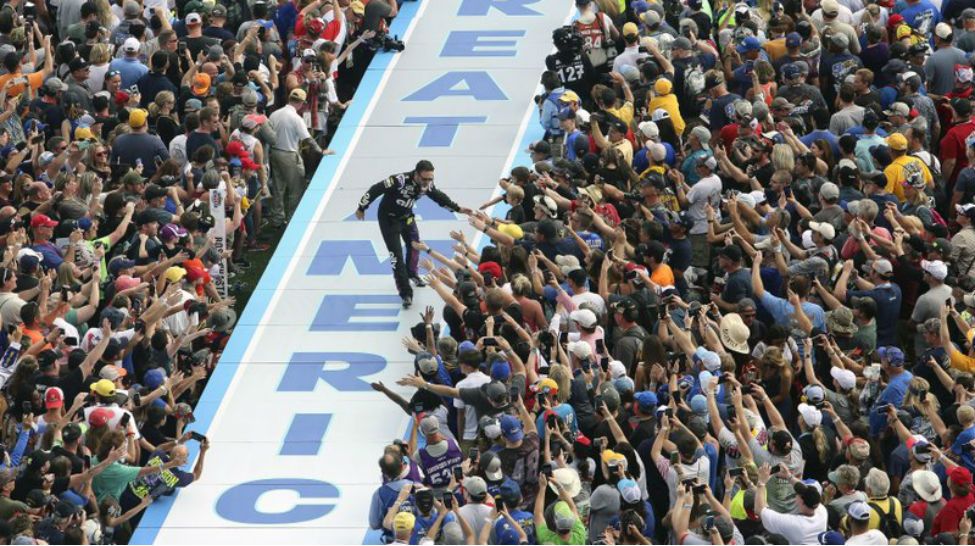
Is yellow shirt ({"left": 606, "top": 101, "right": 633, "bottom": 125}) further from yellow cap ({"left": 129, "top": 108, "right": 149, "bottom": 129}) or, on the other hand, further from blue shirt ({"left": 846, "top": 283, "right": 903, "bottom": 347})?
yellow cap ({"left": 129, "top": 108, "right": 149, "bottom": 129})

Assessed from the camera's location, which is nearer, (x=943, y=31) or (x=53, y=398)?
(x=53, y=398)

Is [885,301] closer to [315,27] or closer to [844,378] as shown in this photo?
[844,378]

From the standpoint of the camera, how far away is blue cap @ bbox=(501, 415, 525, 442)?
1911 cm

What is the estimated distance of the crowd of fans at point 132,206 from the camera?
19891 mm

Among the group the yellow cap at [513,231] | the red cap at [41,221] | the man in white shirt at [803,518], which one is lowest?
the red cap at [41,221]

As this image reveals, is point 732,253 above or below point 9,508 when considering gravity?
above

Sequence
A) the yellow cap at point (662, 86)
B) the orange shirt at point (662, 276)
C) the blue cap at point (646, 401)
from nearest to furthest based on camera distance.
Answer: the blue cap at point (646, 401) < the orange shirt at point (662, 276) < the yellow cap at point (662, 86)

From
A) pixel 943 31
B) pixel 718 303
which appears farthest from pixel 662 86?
pixel 718 303

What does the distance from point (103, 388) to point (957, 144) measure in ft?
33.5

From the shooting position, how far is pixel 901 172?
23.2 m

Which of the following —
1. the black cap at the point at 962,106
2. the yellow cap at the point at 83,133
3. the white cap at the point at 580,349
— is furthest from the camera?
the yellow cap at the point at 83,133

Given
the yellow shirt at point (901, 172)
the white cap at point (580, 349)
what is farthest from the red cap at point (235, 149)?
the yellow shirt at point (901, 172)

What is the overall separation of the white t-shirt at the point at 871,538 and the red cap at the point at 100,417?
7.03m

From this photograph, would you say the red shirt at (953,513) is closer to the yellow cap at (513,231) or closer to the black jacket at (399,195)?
the yellow cap at (513,231)
